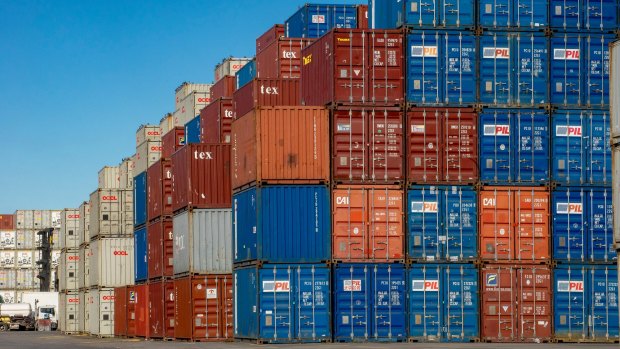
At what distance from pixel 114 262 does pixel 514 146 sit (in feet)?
115

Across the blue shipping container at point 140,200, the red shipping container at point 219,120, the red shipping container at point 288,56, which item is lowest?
the blue shipping container at point 140,200

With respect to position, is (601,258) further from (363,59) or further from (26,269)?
(26,269)

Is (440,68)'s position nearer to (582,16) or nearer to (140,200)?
(582,16)

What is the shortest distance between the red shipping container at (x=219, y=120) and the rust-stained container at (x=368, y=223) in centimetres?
1102

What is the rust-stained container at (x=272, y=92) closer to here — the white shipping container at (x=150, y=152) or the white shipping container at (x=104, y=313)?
the white shipping container at (x=150, y=152)

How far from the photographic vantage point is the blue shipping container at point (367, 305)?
42.8 metres

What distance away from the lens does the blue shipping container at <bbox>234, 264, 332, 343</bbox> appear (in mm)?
42719

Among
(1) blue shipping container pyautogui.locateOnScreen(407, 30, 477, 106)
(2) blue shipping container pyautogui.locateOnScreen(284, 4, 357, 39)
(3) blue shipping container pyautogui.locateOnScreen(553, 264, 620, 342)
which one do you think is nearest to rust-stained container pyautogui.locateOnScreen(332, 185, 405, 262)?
(1) blue shipping container pyautogui.locateOnScreen(407, 30, 477, 106)

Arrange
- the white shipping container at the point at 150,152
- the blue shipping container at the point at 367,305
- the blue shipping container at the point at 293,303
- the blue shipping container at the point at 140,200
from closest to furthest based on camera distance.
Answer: the blue shipping container at the point at 293,303 → the blue shipping container at the point at 367,305 → the blue shipping container at the point at 140,200 → the white shipping container at the point at 150,152

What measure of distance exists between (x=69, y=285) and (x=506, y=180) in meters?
50.2

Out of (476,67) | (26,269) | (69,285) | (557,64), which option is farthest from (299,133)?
(26,269)

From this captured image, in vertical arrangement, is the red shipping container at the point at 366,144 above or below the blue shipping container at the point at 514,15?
below

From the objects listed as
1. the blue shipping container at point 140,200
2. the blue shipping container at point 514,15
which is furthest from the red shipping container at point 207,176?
the blue shipping container at point 514,15

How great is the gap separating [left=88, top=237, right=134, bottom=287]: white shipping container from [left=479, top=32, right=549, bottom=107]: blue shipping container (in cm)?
3366
